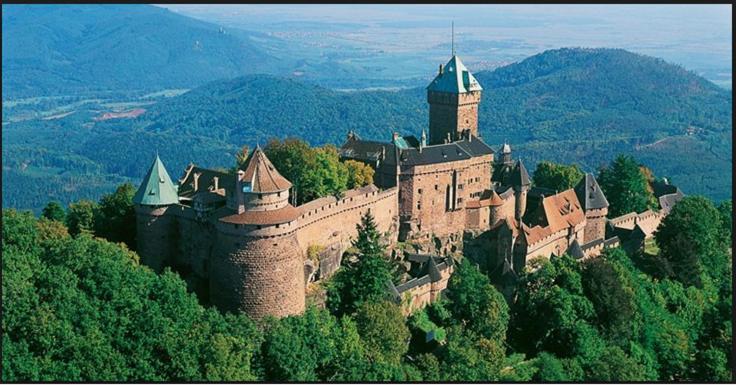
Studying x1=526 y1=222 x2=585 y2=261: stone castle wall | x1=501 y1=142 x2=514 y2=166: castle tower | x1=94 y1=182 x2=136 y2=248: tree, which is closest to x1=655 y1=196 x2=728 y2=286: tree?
x1=526 y1=222 x2=585 y2=261: stone castle wall

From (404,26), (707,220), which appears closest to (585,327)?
(707,220)

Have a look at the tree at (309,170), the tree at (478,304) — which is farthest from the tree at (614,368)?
the tree at (309,170)

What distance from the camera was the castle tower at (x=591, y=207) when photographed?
216ft

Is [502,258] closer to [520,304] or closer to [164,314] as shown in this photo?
[520,304]

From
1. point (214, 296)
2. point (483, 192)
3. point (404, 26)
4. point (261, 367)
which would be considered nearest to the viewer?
point (261, 367)

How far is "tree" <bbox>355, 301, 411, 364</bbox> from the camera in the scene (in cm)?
4806

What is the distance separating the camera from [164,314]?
45.4 m

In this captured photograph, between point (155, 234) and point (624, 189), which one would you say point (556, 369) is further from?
point (624, 189)

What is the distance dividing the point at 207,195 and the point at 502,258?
18.7 m

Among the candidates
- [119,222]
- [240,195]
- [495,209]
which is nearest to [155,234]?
[119,222]

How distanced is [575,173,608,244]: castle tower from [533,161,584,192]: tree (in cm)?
694

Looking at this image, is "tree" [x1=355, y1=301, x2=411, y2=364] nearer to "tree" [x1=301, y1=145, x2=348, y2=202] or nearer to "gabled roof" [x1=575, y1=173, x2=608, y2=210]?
"tree" [x1=301, y1=145, x2=348, y2=202]

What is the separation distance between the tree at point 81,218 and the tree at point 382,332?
1640cm

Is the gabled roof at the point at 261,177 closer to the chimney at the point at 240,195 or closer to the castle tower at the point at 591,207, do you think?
the chimney at the point at 240,195
